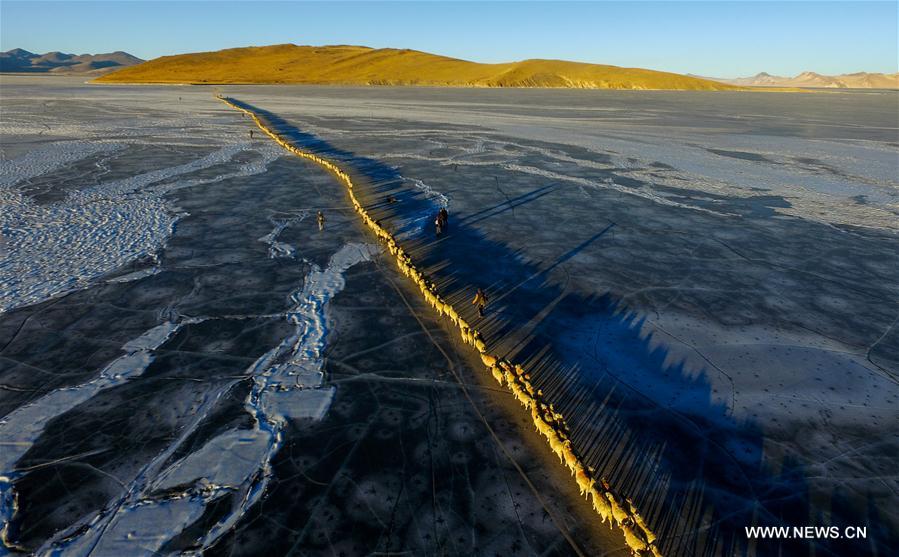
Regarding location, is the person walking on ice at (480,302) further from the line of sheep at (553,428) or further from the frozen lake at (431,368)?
the line of sheep at (553,428)

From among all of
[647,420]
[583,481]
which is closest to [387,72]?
[647,420]

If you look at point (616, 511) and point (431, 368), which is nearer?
point (616, 511)

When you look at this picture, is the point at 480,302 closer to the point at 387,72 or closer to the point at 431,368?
the point at 431,368

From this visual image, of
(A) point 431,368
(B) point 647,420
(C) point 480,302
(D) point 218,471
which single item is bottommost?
(D) point 218,471

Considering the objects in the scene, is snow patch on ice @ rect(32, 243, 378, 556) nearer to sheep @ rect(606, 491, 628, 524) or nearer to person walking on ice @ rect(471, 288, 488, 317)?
person walking on ice @ rect(471, 288, 488, 317)

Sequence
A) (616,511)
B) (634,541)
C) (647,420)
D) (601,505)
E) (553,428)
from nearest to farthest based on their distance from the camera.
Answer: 1. (634,541)
2. (616,511)
3. (601,505)
4. (553,428)
5. (647,420)

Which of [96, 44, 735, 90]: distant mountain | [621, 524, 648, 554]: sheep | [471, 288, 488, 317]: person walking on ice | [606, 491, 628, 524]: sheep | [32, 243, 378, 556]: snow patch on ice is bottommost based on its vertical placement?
[32, 243, 378, 556]: snow patch on ice

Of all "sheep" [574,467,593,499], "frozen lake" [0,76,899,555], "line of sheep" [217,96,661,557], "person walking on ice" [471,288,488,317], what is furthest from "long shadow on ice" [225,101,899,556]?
"sheep" [574,467,593,499]
